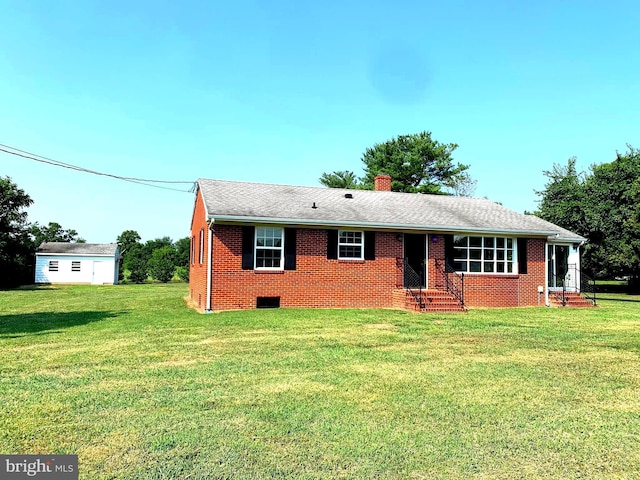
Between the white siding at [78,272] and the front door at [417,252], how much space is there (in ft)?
104

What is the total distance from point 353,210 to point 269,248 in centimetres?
351

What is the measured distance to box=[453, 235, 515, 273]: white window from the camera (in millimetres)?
16172

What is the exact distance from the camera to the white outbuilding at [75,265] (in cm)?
3809

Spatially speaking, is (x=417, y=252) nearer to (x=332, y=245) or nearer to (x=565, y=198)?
(x=332, y=245)

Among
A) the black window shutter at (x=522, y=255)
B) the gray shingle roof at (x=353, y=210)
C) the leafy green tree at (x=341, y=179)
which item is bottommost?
the black window shutter at (x=522, y=255)

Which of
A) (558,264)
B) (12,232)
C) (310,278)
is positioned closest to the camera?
(310,278)

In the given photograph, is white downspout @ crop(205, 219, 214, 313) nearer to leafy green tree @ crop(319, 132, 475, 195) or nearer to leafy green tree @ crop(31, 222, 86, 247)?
leafy green tree @ crop(319, 132, 475, 195)

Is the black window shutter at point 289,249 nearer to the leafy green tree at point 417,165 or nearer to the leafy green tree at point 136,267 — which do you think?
the leafy green tree at point 417,165

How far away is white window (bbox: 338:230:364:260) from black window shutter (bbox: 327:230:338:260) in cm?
17

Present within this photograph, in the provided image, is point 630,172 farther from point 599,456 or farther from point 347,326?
point 599,456

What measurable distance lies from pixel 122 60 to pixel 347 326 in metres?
11.4

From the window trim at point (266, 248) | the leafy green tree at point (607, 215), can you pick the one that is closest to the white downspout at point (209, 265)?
the window trim at point (266, 248)

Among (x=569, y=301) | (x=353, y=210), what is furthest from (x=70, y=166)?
(x=569, y=301)

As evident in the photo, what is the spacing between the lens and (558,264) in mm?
21625
